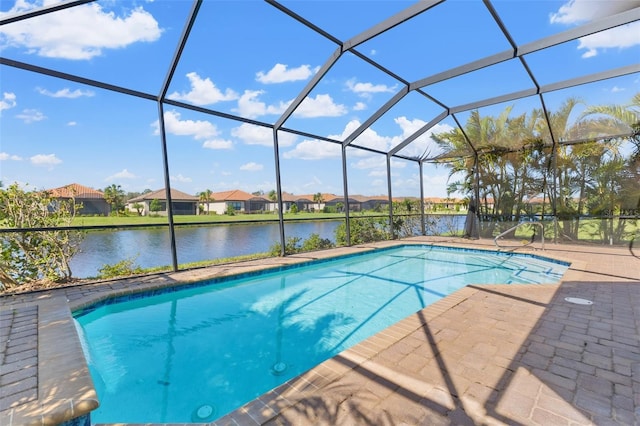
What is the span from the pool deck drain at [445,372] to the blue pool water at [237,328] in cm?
54

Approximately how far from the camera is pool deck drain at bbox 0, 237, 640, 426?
1.78 meters

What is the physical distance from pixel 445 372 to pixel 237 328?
271cm

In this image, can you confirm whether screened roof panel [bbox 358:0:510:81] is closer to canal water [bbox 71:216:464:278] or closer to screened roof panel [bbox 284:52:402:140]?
screened roof panel [bbox 284:52:402:140]

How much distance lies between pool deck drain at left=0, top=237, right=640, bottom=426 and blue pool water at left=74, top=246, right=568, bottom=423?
0.54 meters

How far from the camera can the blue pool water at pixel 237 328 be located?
269cm

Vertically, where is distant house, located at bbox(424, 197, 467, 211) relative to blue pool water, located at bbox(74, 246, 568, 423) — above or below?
above

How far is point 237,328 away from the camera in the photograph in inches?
159

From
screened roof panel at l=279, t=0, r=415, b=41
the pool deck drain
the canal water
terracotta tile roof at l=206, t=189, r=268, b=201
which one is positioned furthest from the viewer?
terracotta tile roof at l=206, t=189, r=268, b=201

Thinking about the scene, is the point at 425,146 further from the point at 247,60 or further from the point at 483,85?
the point at 247,60

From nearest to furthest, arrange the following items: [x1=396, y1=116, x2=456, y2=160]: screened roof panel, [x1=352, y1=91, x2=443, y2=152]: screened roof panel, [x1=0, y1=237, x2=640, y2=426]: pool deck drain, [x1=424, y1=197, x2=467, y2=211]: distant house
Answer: [x1=0, y1=237, x2=640, y2=426]: pool deck drain → [x1=352, y1=91, x2=443, y2=152]: screened roof panel → [x1=396, y1=116, x2=456, y2=160]: screened roof panel → [x1=424, y1=197, x2=467, y2=211]: distant house

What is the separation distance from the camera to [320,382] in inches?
82.3

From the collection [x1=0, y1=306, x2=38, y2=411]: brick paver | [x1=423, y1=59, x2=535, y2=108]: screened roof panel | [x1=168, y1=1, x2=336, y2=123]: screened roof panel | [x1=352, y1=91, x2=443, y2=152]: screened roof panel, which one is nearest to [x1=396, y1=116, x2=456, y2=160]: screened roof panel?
[x1=352, y1=91, x2=443, y2=152]: screened roof panel

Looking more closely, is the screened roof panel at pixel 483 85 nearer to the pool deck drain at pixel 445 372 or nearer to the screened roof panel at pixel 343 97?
the screened roof panel at pixel 343 97

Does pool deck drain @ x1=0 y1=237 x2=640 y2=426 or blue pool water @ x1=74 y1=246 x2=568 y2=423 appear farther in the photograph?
blue pool water @ x1=74 y1=246 x2=568 y2=423
